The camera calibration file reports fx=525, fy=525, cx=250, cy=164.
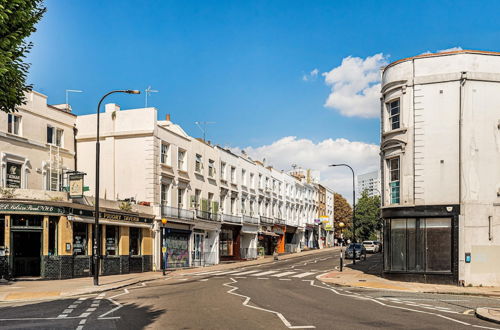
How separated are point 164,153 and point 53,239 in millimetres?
12782

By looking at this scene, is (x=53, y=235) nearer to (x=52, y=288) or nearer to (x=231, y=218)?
(x=52, y=288)

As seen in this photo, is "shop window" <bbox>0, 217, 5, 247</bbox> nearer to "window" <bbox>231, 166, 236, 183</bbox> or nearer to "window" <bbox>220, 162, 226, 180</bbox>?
"window" <bbox>220, 162, 226, 180</bbox>

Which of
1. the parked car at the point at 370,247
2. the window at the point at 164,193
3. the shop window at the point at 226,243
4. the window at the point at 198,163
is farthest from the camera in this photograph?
the parked car at the point at 370,247

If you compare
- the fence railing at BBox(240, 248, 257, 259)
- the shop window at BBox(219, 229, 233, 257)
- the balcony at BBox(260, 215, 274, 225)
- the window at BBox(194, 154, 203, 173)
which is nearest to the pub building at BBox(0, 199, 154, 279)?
the window at BBox(194, 154, 203, 173)

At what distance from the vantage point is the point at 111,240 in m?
32.3

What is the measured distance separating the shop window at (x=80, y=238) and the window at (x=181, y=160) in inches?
481

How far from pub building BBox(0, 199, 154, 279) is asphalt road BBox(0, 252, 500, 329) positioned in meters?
6.98

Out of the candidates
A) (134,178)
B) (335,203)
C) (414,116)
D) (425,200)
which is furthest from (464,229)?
(335,203)

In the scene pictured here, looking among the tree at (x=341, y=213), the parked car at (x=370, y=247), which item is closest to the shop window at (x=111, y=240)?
the parked car at (x=370, y=247)

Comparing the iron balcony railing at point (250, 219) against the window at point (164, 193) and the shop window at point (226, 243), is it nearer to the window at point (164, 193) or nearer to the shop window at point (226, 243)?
the shop window at point (226, 243)

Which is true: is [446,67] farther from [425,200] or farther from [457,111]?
[425,200]

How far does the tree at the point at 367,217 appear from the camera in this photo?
87.9 m

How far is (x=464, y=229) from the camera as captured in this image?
25.4m

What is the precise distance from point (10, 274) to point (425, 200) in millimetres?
21123
